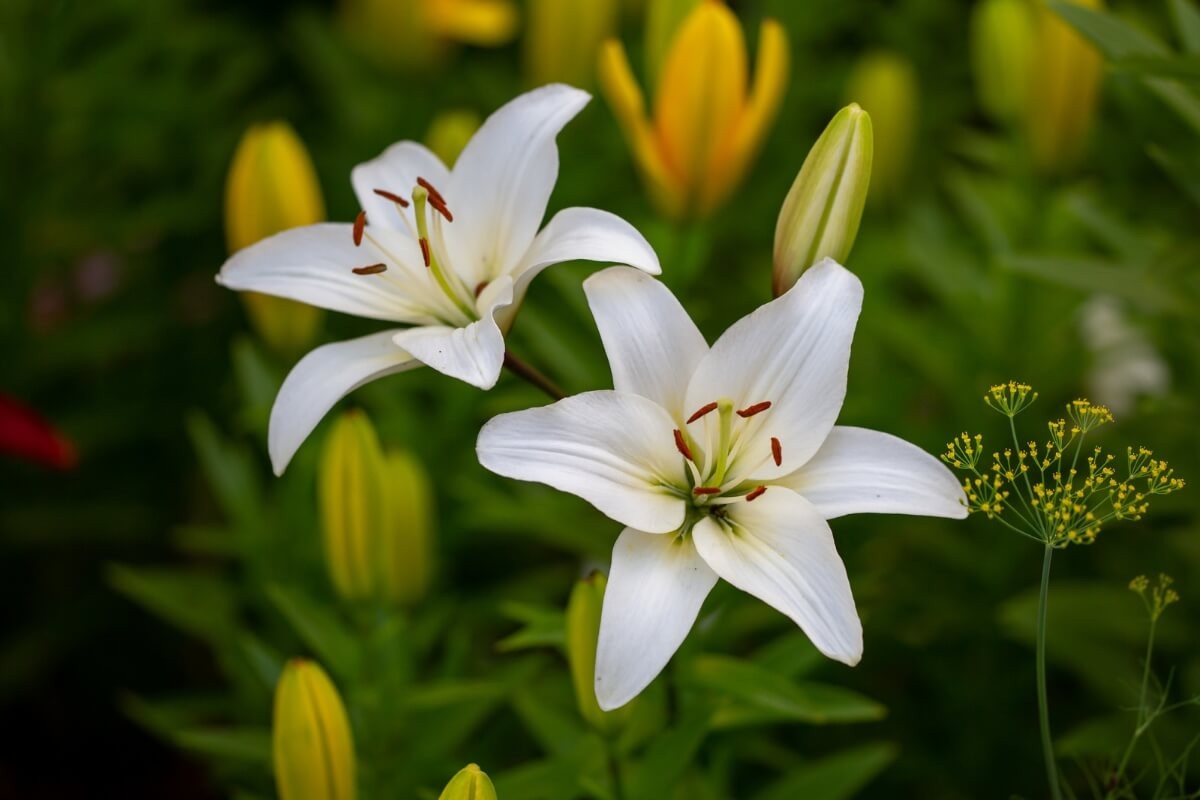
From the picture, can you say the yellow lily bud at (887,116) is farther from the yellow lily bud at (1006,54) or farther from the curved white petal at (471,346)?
the curved white petal at (471,346)

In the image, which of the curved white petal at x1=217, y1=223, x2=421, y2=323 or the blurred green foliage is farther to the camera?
the blurred green foliage

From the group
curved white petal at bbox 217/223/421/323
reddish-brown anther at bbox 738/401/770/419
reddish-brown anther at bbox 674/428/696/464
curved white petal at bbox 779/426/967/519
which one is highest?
curved white petal at bbox 217/223/421/323

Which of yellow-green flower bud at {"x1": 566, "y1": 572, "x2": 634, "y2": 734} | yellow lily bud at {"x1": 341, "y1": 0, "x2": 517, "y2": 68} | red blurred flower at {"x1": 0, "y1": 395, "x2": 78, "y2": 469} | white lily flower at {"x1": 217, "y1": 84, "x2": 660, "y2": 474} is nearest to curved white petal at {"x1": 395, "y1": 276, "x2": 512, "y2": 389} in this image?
white lily flower at {"x1": 217, "y1": 84, "x2": 660, "y2": 474}

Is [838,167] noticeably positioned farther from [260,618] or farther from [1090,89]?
[260,618]

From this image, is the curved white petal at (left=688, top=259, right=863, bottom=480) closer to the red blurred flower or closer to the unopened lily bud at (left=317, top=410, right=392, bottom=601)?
the unopened lily bud at (left=317, top=410, right=392, bottom=601)

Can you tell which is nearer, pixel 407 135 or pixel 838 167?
pixel 838 167

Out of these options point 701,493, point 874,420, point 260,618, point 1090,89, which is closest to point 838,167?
point 701,493

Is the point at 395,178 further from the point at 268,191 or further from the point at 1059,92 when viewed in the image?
the point at 1059,92
